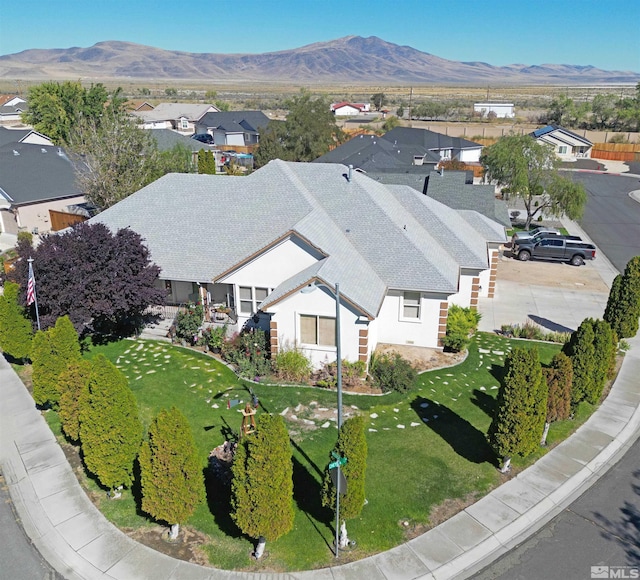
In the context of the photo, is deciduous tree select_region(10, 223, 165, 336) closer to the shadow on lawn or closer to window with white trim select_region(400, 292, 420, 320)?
window with white trim select_region(400, 292, 420, 320)

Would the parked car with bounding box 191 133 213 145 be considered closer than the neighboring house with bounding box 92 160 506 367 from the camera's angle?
No

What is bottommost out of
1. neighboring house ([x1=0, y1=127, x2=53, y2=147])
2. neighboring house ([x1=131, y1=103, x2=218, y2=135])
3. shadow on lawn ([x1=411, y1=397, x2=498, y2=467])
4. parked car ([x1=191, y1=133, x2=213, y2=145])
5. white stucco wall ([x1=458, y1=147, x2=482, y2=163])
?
shadow on lawn ([x1=411, y1=397, x2=498, y2=467])

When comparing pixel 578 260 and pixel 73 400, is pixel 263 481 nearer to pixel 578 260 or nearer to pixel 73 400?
pixel 73 400

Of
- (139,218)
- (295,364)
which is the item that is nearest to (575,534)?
(295,364)

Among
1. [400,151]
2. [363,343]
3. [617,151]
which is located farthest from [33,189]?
[617,151]

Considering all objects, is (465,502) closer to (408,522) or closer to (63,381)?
(408,522)

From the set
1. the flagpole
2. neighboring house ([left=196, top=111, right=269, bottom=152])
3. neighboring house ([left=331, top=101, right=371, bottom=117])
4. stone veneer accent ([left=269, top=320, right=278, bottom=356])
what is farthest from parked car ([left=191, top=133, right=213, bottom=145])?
stone veneer accent ([left=269, top=320, right=278, bottom=356])

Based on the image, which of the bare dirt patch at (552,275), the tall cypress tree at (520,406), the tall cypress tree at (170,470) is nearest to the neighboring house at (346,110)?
the bare dirt patch at (552,275)
